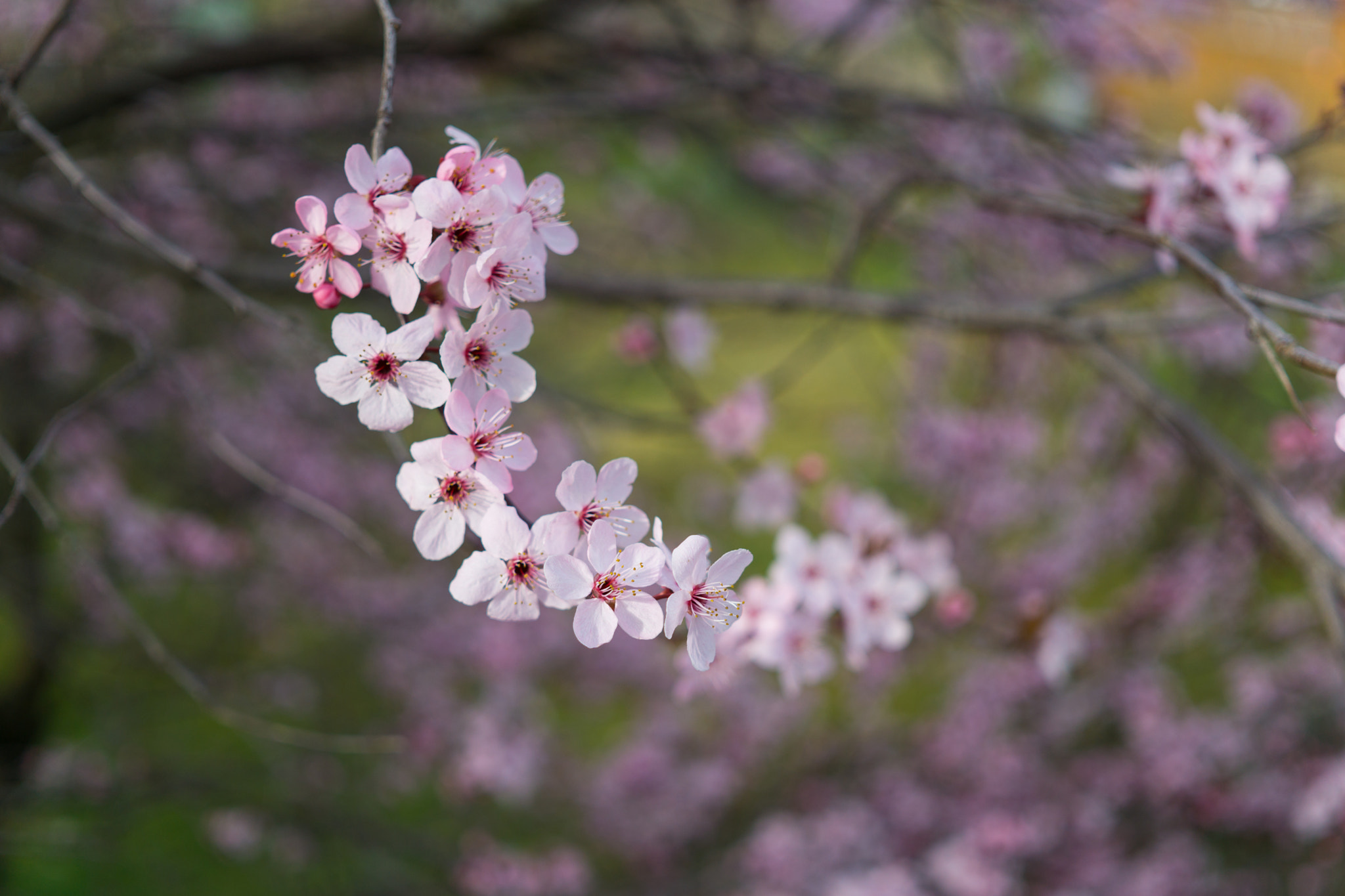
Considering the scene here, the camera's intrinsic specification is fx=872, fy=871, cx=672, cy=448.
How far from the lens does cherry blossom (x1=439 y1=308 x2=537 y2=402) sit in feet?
2.83

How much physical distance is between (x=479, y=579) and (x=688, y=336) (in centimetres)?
166

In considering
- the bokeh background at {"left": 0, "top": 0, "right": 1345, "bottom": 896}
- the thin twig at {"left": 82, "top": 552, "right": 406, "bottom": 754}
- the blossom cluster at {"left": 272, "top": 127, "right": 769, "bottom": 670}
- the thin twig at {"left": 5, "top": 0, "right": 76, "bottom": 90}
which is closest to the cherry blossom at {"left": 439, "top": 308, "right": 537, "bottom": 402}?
the blossom cluster at {"left": 272, "top": 127, "right": 769, "bottom": 670}

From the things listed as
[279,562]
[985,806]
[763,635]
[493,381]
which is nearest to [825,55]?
[763,635]

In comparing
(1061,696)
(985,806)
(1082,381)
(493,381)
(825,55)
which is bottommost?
(493,381)

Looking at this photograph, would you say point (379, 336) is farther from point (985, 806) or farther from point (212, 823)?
point (985, 806)

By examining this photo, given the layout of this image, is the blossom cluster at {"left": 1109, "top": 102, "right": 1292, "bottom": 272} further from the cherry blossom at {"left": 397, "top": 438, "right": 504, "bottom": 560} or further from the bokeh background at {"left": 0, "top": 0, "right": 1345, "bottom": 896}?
the cherry blossom at {"left": 397, "top": 438, "right": 504, "bottom": 560}

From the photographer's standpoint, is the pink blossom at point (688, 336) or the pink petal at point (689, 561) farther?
the pink blossom at point (688, 336)

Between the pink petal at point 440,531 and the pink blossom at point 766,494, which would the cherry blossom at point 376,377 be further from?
the pink blossom at point 766,494

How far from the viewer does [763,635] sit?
1.51 meters

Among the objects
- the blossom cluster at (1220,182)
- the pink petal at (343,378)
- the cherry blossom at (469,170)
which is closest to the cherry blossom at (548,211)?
the cherry blossom at (469,170)

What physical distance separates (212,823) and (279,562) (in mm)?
1240

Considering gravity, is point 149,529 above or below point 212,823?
above

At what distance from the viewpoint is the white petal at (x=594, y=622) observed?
866 mm

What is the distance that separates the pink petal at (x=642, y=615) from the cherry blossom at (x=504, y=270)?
333 mm
